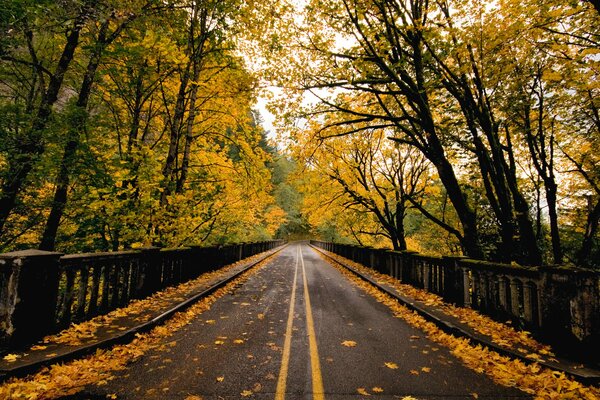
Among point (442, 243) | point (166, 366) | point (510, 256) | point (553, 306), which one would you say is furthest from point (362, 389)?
point (442, 243)

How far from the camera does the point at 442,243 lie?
2762cm

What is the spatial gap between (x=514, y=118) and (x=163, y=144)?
622 inches

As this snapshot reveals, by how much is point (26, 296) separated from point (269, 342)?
390cm

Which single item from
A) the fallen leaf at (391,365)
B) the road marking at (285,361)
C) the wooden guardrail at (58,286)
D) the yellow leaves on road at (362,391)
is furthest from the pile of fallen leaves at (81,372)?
the fallen leaf at (391,365)

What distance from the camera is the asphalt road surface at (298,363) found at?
353 centimetres

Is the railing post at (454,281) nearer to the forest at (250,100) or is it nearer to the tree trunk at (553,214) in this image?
the forest at (250,100)

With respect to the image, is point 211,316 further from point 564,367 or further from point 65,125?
point 564,367

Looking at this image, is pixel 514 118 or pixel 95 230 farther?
pixel 514 118

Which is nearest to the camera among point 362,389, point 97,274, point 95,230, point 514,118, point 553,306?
point 362,389

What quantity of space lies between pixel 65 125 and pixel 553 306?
11.0 metres

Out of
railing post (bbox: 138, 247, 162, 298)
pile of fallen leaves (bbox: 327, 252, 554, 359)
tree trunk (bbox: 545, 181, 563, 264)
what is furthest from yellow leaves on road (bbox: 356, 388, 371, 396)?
tree trunk (bbox: 545, 181, 563, 264)

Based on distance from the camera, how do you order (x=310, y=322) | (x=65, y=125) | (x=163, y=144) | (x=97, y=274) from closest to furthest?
(x=97, y=274)
(x=310, y=322)
(x=65, y=125)
(x=163, y=144)

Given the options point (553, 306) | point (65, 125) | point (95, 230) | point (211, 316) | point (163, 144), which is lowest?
point (211, 316)

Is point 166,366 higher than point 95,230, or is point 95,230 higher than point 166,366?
point 95,230
